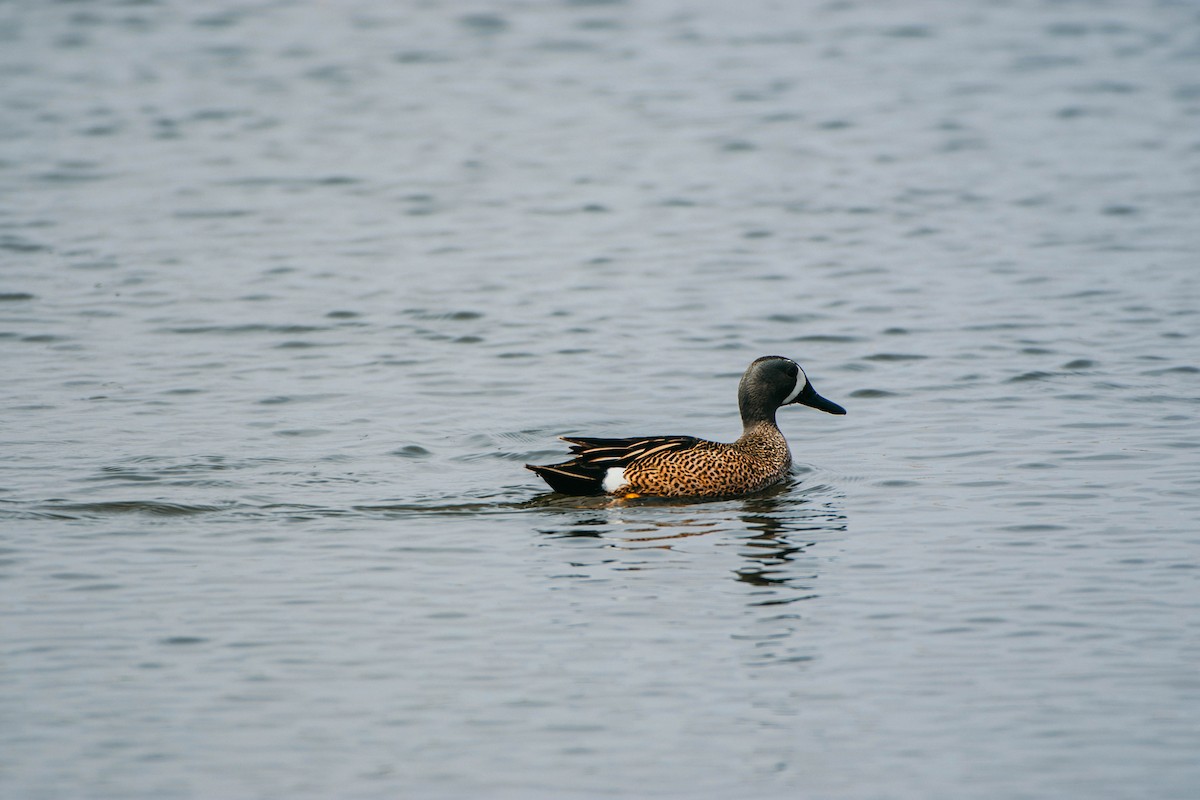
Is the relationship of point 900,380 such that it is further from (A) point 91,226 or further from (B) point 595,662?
(A) point 91,226

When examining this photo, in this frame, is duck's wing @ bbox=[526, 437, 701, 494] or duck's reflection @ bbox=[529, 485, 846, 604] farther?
duck's wing @ bbox=[526, 437, 701, 494]

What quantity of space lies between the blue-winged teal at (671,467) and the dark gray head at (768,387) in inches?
8.6

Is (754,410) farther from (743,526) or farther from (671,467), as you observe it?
(743,526)

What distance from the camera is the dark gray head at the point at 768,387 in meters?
11.8

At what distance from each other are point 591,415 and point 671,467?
1.99 meters

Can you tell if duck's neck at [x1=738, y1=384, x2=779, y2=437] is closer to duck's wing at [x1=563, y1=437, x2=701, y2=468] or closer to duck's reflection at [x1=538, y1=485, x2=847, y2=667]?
duck's reflection at [x1=538, y1=485, x2=847, y2=667]

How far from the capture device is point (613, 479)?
1084 cm

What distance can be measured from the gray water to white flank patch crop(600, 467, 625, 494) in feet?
0.48

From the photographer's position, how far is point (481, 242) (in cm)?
1862

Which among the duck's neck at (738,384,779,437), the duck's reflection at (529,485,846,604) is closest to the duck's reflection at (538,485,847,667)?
the duck's reflection at (529,485,846,604)

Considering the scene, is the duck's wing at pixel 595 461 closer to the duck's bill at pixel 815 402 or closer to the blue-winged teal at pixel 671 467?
the blue-winged teal at pixel 671 467

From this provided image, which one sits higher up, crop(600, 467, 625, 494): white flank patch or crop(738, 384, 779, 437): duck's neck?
crop(738, 384, 779, 437): duck's neck

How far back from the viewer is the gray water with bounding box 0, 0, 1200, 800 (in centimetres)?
736

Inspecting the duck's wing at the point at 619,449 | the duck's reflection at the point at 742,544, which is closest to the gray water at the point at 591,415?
the duck's reflection at the point at 742,544
